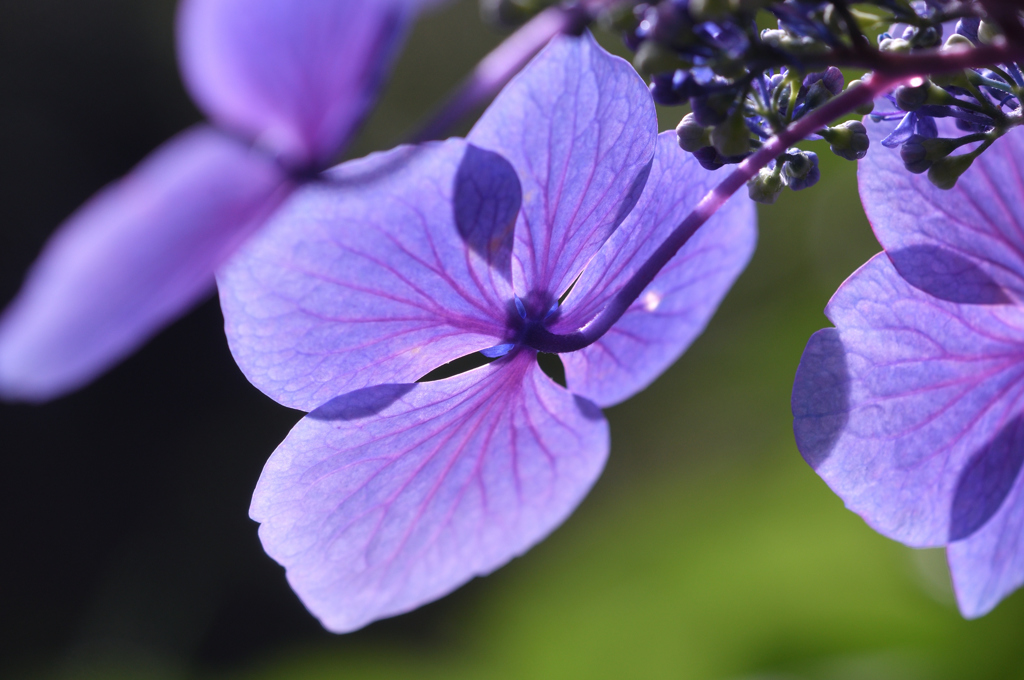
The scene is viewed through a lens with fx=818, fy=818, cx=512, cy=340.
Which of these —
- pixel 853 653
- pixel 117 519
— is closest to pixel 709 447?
pixel 853 653

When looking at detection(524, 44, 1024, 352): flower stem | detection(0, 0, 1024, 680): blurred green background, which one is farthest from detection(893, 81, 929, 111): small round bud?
detection(0, 0, 1024, 680): blurred green background

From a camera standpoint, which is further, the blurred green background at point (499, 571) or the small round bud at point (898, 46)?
the blurred green background at point (499, 571)

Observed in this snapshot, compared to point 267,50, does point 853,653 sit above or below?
below

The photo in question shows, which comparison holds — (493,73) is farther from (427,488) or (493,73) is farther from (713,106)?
(427,488)

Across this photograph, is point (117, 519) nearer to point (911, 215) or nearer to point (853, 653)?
point (853, 653)

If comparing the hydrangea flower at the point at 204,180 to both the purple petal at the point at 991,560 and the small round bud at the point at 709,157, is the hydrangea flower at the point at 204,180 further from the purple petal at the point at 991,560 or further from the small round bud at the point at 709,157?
the purple petal at the point at 991,560

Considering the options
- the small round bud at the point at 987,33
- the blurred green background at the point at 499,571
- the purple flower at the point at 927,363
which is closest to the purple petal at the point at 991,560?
the purple flower at the point at 927,363

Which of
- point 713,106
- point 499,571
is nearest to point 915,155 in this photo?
point 713,106

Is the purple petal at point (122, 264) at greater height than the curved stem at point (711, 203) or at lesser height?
greater
